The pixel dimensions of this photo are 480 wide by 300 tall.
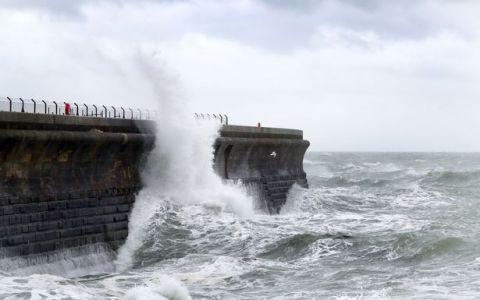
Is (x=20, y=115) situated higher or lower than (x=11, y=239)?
higher

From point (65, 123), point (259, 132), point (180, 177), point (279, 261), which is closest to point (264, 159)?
point (259, 132)

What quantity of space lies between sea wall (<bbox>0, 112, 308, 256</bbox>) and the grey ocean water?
0.48m

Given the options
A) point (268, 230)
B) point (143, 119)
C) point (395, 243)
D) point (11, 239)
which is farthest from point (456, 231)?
point (11, 239)

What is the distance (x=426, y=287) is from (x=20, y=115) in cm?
581

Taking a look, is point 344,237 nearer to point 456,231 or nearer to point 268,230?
point 268,230

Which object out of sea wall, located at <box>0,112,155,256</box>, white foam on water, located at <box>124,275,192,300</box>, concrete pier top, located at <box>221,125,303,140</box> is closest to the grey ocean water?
white foam on water, located at <box>124,275,192,300</box>

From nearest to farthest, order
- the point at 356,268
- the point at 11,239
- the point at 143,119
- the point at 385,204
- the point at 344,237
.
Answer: the point at 11,239 → the point at 356,268 → the point at 344,237 → the point at 143,119 → the point at 385,204

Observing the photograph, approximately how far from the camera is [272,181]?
17844mm

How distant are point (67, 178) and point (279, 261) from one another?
343 cm

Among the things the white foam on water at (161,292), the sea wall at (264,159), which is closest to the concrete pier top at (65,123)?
the sea wall at (264,159)

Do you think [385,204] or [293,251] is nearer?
[293,251]

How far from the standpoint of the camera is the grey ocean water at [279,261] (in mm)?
8383

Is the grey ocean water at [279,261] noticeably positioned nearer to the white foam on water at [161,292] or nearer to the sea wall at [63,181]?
the white foam on water at [161,292]

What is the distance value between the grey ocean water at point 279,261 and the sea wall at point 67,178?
476 mm
